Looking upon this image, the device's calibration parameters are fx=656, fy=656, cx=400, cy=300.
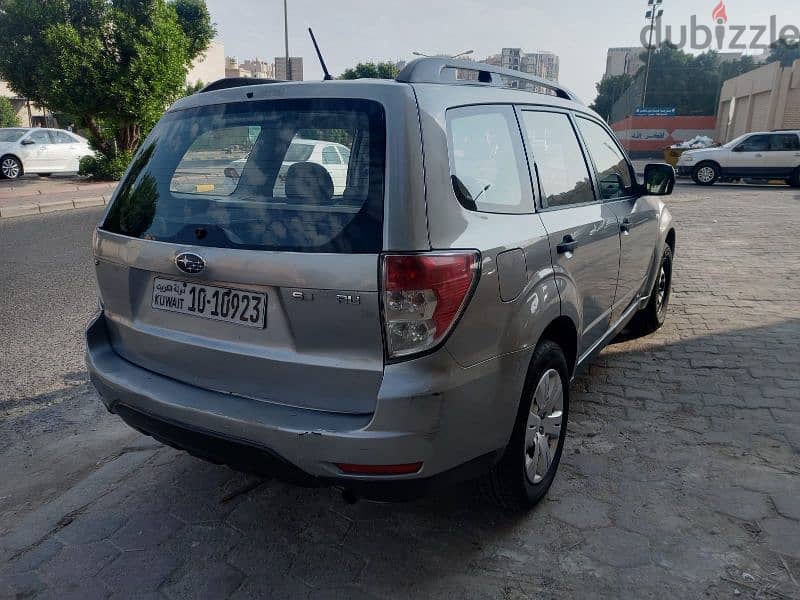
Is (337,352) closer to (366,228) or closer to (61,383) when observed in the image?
(366,228)

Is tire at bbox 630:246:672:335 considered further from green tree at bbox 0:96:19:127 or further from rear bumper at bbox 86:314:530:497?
green tree at bbox 0:96:19:127

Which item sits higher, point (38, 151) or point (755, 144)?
point (755, 144)

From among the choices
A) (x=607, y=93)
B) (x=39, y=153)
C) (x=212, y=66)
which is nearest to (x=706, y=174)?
(x=39, y=153)

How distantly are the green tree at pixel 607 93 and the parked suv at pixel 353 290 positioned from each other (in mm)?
93709

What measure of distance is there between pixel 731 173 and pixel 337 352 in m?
22.2

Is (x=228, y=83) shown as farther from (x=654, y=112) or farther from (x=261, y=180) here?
(x=654, y=112)

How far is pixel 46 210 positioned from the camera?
529 inches

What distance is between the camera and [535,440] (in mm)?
2787

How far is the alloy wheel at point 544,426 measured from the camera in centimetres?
273

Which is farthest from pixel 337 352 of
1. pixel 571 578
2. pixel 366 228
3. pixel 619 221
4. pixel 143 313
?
pixel 619 221

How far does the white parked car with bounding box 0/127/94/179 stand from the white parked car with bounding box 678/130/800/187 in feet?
64.3

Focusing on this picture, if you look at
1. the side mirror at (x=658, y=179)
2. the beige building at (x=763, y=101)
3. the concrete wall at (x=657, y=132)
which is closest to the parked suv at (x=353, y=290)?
the side mirror at (x=658, y=179)

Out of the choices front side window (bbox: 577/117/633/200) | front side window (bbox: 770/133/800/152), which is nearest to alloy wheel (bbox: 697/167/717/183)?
front side window (bbox: 770/133/800/152)

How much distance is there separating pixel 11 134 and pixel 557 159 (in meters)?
20.3
